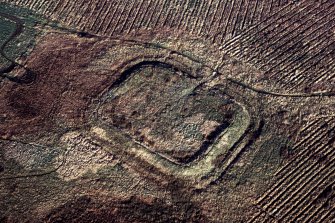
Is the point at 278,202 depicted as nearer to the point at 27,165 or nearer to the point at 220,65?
the point at 220,65

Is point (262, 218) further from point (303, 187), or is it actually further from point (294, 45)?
point (294, 45)

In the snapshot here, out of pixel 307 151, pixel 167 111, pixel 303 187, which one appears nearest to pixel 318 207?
pixel 303 187

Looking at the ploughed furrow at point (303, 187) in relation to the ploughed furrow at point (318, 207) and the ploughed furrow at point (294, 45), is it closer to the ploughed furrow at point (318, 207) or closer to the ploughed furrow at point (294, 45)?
the ploughed furrow at point (318, 207)

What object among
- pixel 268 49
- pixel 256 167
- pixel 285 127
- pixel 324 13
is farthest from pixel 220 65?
pixel 324 13

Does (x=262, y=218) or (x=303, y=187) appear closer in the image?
(x=262, y=218)

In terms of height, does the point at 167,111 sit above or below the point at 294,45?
below

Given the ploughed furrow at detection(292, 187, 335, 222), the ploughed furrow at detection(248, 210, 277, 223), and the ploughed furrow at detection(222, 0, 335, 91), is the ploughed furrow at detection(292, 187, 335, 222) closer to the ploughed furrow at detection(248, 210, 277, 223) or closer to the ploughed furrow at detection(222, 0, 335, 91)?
the ploughed furrow at detection(248, 210, 277, 223)

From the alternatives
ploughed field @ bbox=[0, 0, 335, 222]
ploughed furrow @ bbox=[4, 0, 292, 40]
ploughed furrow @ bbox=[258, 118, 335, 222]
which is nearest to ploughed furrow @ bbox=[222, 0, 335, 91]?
ploughed field @ bbox=[0, 0, 335, 222]
